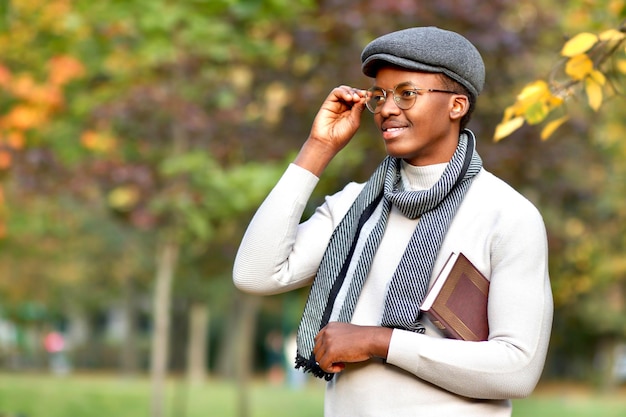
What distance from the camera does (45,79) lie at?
12.2m

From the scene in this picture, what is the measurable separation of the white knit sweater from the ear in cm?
13

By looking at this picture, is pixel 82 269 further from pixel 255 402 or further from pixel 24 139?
pixel 24 139

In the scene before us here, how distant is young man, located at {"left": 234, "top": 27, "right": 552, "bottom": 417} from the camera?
2482mm

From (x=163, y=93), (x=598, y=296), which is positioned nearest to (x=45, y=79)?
(x=163, y=93)

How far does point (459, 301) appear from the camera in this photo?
2504 millimetres

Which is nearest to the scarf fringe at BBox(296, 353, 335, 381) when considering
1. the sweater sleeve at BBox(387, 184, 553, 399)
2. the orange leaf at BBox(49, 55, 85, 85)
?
the sweater sleeve at BBox(387, 184, 553, 399)

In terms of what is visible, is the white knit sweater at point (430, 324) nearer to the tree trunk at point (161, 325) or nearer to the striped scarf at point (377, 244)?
the striped scarf at point (377, 244)

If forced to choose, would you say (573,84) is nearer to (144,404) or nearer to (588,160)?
(144,404)

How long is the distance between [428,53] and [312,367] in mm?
804

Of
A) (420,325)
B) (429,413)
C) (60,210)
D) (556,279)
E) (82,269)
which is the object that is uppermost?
(82,269)

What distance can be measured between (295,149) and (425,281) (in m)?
8.60

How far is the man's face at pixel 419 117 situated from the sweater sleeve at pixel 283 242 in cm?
25

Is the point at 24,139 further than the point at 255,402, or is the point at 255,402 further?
the point at 255,402

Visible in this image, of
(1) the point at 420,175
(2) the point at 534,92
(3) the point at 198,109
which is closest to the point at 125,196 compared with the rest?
(3) the point at 198,109
